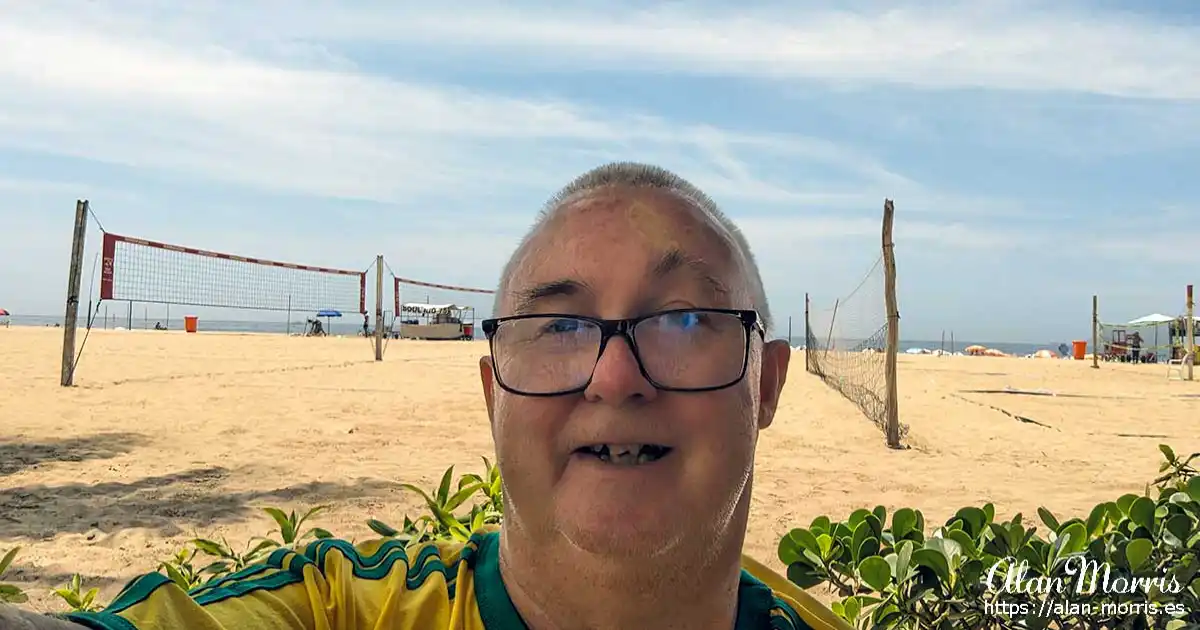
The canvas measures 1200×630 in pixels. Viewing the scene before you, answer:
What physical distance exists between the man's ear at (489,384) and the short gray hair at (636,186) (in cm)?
10

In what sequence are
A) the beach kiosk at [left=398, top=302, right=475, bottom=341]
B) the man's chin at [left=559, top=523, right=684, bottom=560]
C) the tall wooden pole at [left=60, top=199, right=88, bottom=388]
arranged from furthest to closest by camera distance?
the beach kiosk at [left=398, top=302, right=475, bottom=341] → the tall wooden pole at [left=60, top=199, right=88, bottom=388] → the man's chin at [left=559, top=523, right=684, bottom=560]

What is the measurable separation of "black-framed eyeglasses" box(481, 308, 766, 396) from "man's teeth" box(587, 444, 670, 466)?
0.08m

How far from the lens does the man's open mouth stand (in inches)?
40.6

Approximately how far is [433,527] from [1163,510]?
1.86 metres

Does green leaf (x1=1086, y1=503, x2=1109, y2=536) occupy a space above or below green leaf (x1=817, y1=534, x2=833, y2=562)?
above

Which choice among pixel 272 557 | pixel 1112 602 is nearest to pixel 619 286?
pixel 272 557

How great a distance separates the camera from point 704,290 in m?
1.15

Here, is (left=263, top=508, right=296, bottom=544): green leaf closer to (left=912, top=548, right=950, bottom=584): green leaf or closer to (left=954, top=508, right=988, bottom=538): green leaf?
(left=912, top=548, right=950, bottom=584): green leaf

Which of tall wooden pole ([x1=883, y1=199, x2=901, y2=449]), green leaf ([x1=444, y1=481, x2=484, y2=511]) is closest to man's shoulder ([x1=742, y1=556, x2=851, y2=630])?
green leaf ([x1=444, y1=481, x2=484, y2=511])

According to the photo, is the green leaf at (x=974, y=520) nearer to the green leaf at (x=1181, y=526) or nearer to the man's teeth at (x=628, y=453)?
the green leaf at (x=1181, y=526)

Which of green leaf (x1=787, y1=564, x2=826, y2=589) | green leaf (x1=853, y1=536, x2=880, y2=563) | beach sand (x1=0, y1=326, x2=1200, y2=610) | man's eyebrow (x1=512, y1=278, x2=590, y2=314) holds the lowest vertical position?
beach sand (x1=0, y1=326, x2=1200, y2=610)

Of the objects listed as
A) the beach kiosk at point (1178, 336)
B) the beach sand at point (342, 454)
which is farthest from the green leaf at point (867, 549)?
the beach kiosk at point (1178, 336)

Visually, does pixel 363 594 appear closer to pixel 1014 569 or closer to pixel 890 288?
pixel 1014 569

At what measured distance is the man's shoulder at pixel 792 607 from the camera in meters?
1.27
